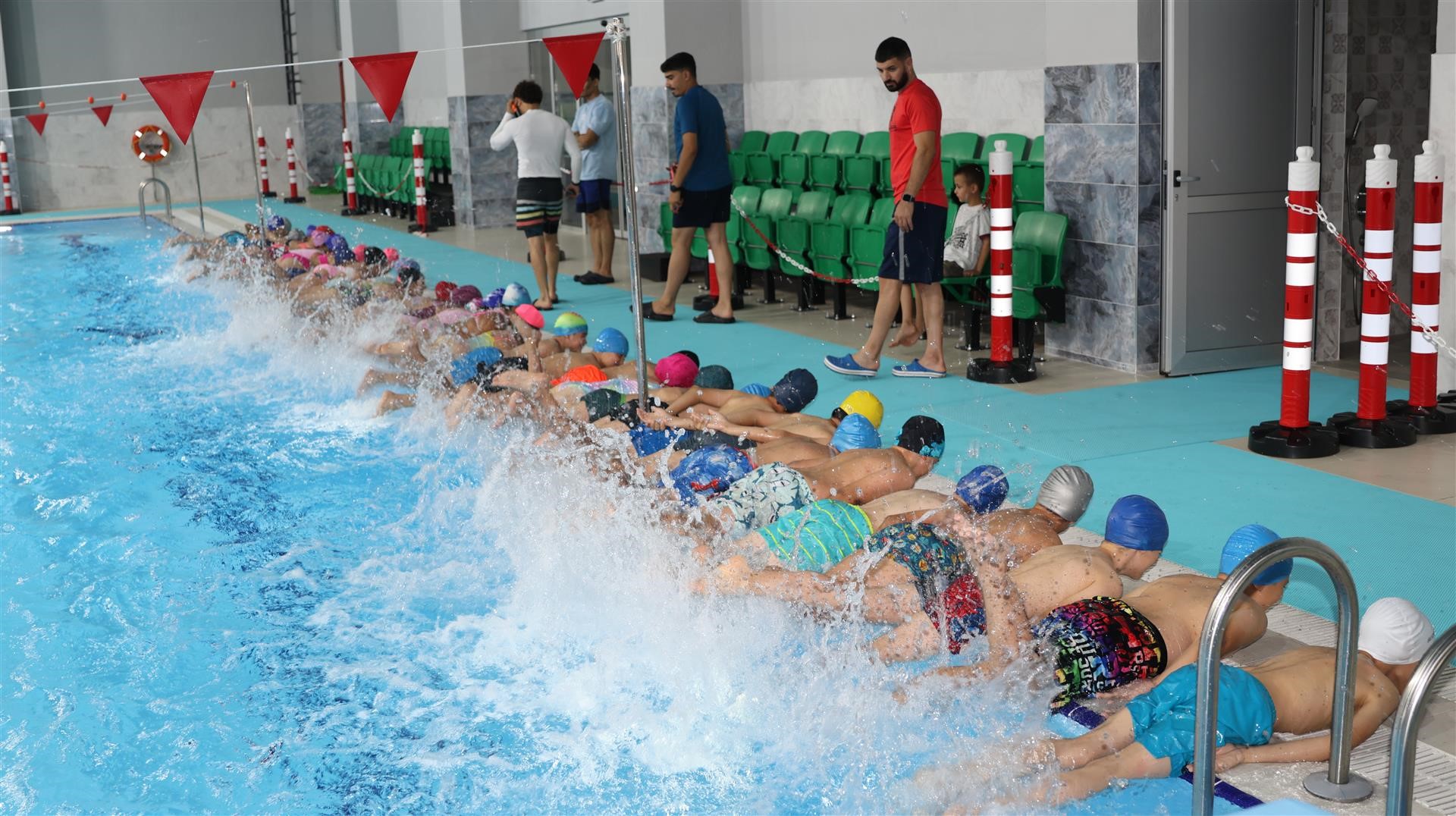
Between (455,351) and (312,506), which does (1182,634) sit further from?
(455,351)

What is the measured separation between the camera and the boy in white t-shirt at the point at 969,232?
25.0 ft

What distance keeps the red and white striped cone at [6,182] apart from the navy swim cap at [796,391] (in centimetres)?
1944

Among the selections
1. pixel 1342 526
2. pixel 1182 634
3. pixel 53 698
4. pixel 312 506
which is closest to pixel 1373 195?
pixel 1342 526

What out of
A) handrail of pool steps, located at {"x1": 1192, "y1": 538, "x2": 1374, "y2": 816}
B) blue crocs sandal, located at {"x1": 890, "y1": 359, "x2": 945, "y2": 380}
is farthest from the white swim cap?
blue crocs sandal, located at {"x1": 890, "y1": 359, "x2": 945, "y2": 380}

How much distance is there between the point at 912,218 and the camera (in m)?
7.07

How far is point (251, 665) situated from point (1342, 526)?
145 inches

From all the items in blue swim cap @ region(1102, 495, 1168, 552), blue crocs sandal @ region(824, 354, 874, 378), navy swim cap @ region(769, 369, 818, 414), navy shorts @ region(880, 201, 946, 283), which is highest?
navy shorts @ region(880, 201, 946, 283)

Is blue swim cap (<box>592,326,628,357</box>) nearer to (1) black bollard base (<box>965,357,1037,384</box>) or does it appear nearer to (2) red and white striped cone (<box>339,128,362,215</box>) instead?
(1) black bollard base (<box>965,357,1037,384</box>)

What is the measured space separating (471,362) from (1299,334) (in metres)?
3.96

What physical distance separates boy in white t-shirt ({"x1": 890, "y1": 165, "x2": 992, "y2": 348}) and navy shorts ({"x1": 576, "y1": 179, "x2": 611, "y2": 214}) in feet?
11.6

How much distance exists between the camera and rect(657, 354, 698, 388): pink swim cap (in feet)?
21.1

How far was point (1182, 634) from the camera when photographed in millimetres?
3447

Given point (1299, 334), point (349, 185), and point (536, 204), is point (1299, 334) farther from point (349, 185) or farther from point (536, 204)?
point (349, 185)

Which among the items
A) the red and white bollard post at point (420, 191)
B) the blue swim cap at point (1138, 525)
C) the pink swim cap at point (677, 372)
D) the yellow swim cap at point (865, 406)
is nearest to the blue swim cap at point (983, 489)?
the blue swim cap at point (1138, 525)
